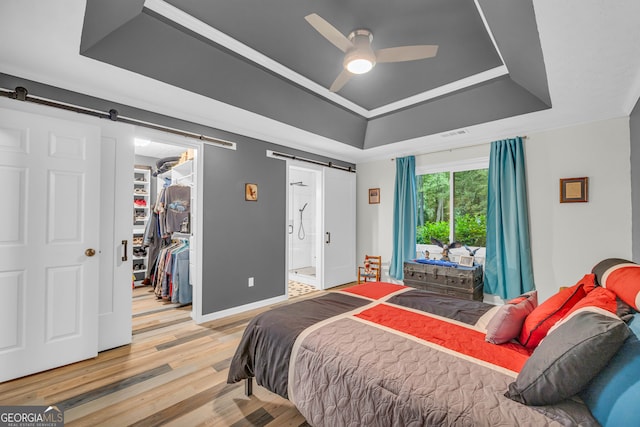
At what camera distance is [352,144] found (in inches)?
169

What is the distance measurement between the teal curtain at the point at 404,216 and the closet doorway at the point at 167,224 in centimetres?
303

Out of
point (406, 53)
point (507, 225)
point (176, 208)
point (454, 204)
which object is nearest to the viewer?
point (406, 53)

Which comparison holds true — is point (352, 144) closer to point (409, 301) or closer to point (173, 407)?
point (409, 301)

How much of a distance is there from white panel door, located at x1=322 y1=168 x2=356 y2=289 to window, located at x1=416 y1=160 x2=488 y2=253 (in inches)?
48.7

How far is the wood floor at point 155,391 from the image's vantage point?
1810 mm

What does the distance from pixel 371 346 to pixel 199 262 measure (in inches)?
97.8

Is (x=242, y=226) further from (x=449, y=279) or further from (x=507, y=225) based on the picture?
(x=507, y=225)

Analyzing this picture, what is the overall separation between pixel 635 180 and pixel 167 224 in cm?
568

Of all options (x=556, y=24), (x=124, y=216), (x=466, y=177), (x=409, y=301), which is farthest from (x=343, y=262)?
(x=556, y=24)

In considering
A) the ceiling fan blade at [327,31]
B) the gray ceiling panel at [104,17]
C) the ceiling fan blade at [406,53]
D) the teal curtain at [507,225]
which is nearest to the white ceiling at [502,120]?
the gray ceiling panel at [104,17]

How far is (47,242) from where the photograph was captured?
2.32m

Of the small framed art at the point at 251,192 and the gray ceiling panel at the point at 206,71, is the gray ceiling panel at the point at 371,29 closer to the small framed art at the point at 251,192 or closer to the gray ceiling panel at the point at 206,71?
the gray ceiling panel at the point at 206,71

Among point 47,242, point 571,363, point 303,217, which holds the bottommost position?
point 571,363

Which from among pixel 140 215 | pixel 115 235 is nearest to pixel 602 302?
pixel 115 235
